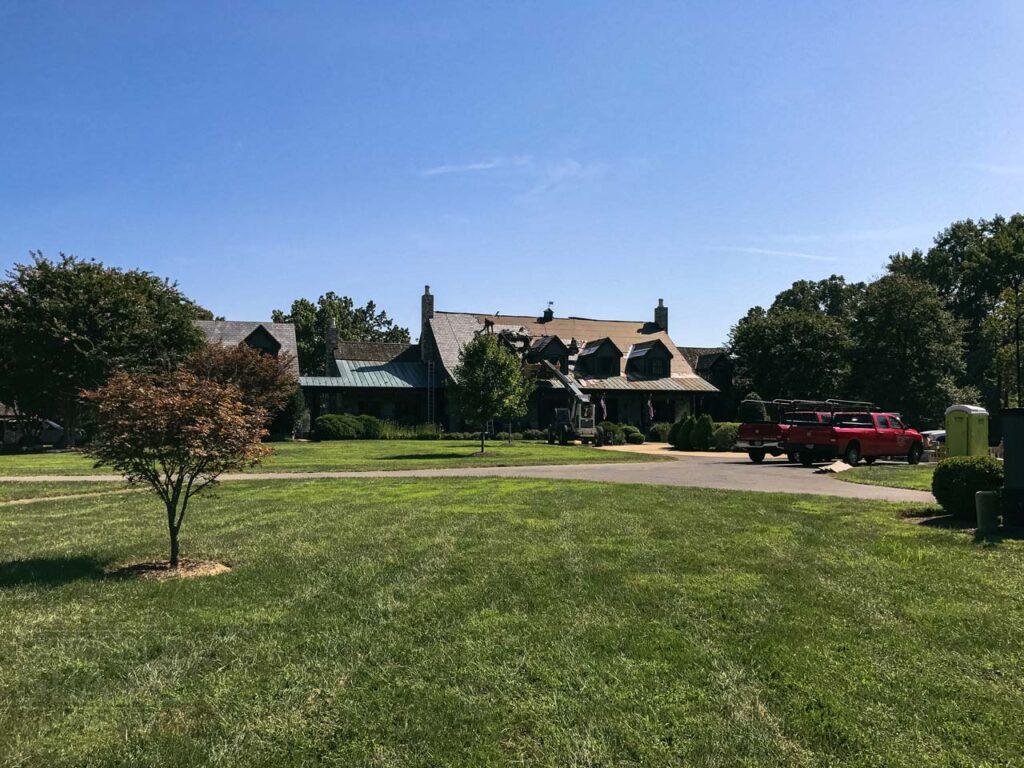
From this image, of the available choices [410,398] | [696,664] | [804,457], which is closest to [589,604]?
[696,664]

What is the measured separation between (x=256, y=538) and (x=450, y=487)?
22.3 feet

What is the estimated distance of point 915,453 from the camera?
25828mm

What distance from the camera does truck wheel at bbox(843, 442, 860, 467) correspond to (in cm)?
2407

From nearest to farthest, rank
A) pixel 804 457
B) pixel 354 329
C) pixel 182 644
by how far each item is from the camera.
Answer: pixel 182 644 < pixel 804 457 < pixel 354 329

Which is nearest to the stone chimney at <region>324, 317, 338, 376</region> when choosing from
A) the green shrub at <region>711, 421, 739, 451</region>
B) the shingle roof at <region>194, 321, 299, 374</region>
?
the shingle roof at <region>194, 321, 299, 374</region>

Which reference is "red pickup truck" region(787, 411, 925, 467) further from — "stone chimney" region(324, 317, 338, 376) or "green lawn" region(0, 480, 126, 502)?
"stone chimney" region(324, 317, 338, 376)

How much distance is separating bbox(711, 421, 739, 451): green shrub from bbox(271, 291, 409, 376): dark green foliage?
147 ft

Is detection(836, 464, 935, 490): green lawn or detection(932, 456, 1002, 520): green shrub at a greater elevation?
detection(932, 456, 1002, 520): green shrub

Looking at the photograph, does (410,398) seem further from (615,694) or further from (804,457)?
(615,694)

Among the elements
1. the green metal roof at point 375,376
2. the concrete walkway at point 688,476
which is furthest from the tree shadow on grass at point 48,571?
the green metal roof at point 375,376

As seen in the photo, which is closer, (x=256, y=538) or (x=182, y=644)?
(x=182, y=644)

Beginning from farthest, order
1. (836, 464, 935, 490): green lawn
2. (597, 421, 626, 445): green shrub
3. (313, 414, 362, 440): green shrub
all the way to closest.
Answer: (313, 414, 362, 440): green shrub, (597, 421, 626, 445): green shrub, (836, 464, 935, 490): green lawn

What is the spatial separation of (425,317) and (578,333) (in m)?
11.3

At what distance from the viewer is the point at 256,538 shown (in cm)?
960
